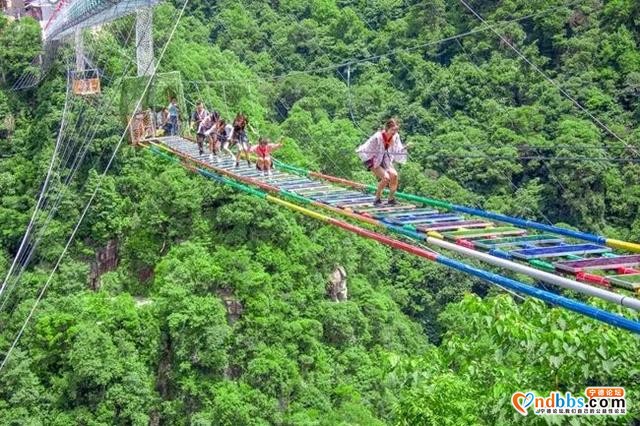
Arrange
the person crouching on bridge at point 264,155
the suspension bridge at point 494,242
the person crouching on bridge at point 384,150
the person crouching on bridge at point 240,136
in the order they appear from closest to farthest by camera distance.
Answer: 1. the suspension bridge at point 494,242
2. the person crouching on bridge at point 384,150
3. the person crouching on bridge at point 264,155
4. the person crouching on bridge at point 240,136

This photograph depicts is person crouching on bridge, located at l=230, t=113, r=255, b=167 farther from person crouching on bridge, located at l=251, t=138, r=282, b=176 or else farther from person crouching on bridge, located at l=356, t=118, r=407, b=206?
person crouching on bridge, located at l=356, t=118, r=407, b=206

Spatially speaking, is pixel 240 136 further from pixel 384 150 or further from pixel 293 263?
pixel 293 263

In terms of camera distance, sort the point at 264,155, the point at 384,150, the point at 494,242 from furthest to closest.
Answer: the point at 264,155, the point at 384,150, the point at 494,242

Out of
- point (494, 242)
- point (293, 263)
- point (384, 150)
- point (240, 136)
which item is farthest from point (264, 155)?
point (293, 263)

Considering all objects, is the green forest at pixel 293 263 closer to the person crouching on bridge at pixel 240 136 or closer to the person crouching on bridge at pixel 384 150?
the person crouching on bridge at pixel 384 150

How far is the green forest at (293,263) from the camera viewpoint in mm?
4629

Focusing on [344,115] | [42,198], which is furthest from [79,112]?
[344,115]

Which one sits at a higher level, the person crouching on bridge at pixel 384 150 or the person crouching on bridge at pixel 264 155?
the person crouching on bridge at pixel 384 150

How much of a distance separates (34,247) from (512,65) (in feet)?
70.4

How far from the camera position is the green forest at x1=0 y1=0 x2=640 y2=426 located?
4.63 m

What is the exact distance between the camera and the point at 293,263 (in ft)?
61.0

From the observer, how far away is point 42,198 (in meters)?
19.8

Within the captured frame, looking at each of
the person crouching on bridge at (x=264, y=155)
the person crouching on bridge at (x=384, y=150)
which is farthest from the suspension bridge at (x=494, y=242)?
the person crouching on bridge at (x=384, y=150)

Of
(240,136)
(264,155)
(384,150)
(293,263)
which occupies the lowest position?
(293,263)
